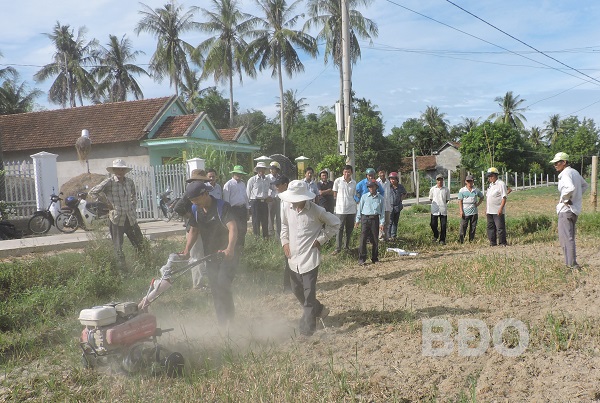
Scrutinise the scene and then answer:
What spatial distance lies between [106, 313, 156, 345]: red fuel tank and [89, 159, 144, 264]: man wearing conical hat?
332 centimetres

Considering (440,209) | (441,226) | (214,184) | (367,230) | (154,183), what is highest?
(154,183)

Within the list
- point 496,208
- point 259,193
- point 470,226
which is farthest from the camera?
point 470,226

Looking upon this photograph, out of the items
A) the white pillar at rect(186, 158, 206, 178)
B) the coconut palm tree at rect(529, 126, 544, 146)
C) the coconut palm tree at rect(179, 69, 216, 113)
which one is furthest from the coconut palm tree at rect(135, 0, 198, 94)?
the coconut palm tree at rect(529, 126, 544, 146)

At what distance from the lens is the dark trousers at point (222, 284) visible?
18.3ft

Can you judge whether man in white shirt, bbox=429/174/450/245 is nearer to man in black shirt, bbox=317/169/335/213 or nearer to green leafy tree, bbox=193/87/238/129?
man in black shirt, bbox=317/169/335/213

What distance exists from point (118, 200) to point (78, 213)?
A: 21.8ft

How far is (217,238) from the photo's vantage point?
18.6ft

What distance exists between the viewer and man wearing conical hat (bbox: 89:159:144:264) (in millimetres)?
7527

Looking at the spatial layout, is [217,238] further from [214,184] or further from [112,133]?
[112,133]

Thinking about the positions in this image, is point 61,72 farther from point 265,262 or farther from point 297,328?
point 297,328

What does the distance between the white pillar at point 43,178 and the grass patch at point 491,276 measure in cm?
1036

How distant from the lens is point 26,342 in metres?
5.44

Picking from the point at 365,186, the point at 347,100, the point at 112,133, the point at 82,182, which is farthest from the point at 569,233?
the point at 112,133

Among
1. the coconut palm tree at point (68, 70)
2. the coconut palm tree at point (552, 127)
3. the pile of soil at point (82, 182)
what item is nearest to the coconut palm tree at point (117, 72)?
the coconut palm tree at point (68, 70)
